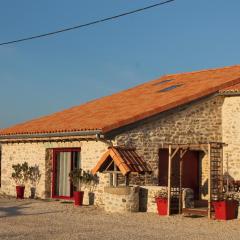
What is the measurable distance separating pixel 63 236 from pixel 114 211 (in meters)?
4.84

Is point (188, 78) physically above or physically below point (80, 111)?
above

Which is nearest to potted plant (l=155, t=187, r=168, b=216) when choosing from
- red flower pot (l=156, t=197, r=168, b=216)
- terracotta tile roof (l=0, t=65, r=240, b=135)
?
red flower pot (l=156, t=197, r=168, b=216)

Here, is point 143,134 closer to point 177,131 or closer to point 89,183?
point 177,131

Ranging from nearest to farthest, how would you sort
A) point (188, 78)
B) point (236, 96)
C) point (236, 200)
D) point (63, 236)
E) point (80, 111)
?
point (63, 236), point (236, 200), point (236, 96), point (80, 111), point (188, 78)

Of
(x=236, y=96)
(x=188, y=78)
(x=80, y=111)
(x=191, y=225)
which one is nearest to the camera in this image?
(x=191, y=225)

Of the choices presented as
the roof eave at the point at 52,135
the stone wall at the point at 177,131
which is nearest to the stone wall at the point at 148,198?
the stone wall at the point at 177,131

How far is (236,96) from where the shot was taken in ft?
63.7

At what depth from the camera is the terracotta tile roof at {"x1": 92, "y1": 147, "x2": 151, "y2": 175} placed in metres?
15.6

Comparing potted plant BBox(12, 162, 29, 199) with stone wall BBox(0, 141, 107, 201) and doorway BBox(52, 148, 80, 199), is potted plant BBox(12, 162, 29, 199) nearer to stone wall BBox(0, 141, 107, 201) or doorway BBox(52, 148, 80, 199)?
stone wall BBox(0, 141, 107, 201)

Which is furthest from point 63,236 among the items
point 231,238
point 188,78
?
point 188,78

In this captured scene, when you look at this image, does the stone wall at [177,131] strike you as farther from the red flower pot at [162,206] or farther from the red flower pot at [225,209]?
the red flower pot at [225,209]

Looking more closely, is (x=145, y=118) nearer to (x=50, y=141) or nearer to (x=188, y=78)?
(x=50, y=141)

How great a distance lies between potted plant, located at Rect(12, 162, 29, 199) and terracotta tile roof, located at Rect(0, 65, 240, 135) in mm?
1334

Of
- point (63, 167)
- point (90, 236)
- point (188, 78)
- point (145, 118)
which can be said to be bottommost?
point (90, 236)
